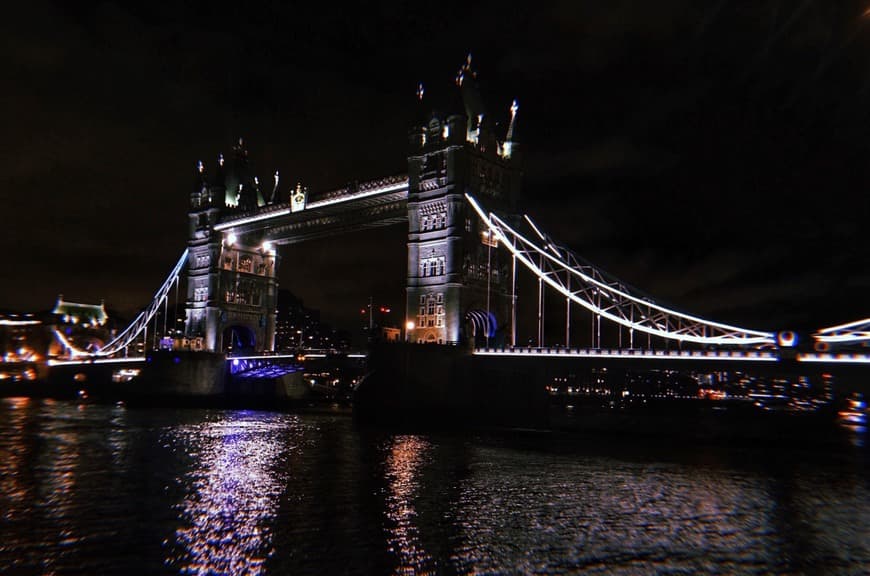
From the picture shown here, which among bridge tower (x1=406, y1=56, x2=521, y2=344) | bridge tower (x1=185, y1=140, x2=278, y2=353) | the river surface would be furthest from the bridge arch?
the river surface

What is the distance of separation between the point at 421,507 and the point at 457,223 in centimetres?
3268

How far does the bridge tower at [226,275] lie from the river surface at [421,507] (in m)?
38.7

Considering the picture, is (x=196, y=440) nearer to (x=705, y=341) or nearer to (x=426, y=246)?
(x=426, y=246)

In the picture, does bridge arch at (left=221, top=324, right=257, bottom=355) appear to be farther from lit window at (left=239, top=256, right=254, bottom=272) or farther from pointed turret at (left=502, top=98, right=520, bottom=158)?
pointed turret at (left=502, top=98, right=520, bottom=158)

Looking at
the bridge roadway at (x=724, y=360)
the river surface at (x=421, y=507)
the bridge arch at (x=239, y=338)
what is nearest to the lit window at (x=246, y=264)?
the bridge arch at (x=239, y=338)

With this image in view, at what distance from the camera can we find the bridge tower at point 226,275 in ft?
260

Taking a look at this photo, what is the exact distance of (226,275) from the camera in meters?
79.6

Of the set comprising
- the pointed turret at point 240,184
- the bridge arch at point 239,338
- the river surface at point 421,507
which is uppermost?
the pointed turret at point 240,184

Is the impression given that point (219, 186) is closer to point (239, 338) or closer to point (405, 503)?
point (239, 338)

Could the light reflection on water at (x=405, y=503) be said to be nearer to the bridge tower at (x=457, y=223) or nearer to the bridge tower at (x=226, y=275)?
the bridge tower at (x=457, y=223)

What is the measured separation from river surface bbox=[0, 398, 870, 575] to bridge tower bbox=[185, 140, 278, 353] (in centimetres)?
3866

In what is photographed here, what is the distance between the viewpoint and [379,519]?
2150 centimetres

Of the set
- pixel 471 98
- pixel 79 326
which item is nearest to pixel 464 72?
pixel 471 98

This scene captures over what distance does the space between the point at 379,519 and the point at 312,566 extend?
5.00m
